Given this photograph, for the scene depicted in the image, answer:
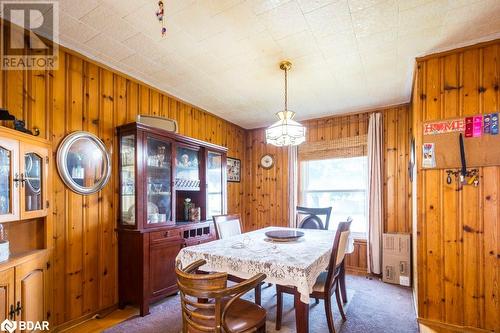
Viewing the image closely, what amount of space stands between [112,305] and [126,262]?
454 millimetres

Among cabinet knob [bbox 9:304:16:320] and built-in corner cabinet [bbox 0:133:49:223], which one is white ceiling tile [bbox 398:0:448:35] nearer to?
built-in corner cabinet [bbox 0:133:49:223]

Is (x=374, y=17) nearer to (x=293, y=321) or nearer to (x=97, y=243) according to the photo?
(x=293, y=321)

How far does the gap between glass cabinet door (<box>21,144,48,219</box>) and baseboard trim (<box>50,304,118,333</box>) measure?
1.08m

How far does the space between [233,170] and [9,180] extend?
10.9 ft

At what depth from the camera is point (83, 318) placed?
8.05 feet

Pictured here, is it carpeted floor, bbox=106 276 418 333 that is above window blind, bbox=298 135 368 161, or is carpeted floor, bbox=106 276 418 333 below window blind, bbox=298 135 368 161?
below

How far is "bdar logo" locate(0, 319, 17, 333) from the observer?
1603mm

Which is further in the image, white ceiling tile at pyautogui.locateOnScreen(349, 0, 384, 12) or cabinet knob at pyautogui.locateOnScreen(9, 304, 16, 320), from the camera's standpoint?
white ceiling tile at pyautogui.locateOnScreen(349, 0, 384, 12)

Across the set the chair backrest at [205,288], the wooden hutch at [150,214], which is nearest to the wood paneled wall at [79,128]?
the wooden hutch at [150,214]

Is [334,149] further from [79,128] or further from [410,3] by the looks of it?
[79,128]

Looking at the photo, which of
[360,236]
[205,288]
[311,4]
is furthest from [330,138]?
[205,288]

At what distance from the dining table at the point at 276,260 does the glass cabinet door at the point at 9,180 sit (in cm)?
118

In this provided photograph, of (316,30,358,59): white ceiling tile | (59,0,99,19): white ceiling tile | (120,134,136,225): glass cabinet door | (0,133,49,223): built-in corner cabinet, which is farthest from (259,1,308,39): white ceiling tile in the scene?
(0,133,49,223): built-in corner cabinet

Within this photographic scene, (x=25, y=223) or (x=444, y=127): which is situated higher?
(x=444, y=127)
